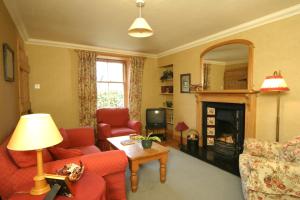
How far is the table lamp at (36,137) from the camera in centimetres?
123

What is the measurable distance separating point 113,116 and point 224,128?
2558 mm

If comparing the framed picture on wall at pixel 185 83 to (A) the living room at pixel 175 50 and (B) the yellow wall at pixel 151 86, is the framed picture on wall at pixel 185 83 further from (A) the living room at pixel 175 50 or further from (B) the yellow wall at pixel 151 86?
(B) the yellow wall at pixel 151 86

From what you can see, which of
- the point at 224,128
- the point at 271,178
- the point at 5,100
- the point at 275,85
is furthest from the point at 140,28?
the point at 224,128

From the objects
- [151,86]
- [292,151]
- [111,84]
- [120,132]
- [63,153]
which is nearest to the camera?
[63,153]

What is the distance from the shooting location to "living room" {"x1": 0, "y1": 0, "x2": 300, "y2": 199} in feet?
7.83

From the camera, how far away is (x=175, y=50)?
4684mm

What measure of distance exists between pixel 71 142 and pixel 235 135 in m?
2.94

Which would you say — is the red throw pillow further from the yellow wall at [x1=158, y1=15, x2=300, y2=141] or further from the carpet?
the yellow wall at [x1=158, y1=15, x2=300, y2=141]

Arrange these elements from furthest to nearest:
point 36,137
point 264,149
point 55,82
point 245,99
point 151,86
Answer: point 151,86, point 55,82, point 245,99, point 264,149, point 36,137

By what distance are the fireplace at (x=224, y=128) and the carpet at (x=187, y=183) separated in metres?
0.52

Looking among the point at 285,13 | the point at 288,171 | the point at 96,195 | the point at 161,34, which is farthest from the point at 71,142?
the point at 285,13

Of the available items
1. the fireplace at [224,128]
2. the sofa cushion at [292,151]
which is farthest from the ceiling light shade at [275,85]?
the fireplace at [224,128]

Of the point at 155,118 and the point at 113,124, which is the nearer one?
the point at 113,124

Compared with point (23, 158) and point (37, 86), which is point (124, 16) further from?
point (37, 86)
